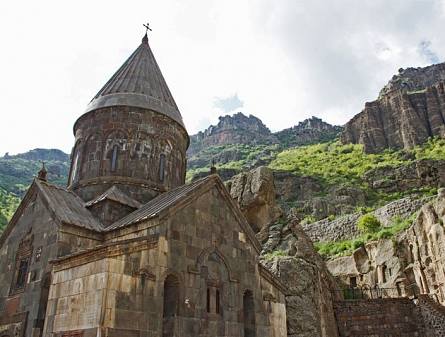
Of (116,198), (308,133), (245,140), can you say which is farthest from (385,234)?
(245,140)

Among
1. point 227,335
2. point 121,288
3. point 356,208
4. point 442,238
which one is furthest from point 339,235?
point 121,288

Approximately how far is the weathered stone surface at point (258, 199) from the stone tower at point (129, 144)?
202 inches

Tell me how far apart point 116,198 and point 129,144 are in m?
2.34

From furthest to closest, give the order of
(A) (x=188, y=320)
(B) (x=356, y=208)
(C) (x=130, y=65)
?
1. (B) (x=356, y=208)
2. (C) (x=130, y=65)
3. (A) (x=188, y=320)

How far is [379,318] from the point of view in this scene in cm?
1507

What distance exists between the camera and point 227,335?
309 inches

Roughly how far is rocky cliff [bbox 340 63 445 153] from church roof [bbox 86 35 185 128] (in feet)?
137

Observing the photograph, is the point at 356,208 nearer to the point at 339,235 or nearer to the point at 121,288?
the point at 339,235

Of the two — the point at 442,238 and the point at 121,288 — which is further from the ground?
the point at 442,238

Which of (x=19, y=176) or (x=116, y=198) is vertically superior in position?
(x=19, y=176)

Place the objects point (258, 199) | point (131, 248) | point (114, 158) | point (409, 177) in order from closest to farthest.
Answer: point (131, 248) → point (114, 158) → point (258, 199) → point (409, 177)

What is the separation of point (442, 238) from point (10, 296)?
54.7 feet

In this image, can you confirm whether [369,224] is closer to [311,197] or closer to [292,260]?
[311,197]

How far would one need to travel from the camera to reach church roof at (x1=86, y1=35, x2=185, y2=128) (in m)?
12.7
